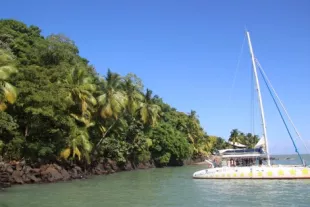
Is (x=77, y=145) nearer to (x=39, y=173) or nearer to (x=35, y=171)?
(x=39, y=173)

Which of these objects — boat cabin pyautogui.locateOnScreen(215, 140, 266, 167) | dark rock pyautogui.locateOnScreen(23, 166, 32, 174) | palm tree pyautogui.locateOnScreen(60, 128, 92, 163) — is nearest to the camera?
dark rock pyautogui.locateOnScreen(23, 166, 32, 174)

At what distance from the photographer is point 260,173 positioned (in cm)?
3152

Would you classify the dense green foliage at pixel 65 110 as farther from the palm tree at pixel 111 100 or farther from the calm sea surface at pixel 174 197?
the calm sea surface at pixel 174 197

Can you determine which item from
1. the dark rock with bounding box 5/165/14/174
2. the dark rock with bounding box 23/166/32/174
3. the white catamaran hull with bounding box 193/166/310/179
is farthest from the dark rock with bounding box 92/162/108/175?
the white catamaran hull with bounding box 193/166/310/179

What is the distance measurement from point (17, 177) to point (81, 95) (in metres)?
11.2

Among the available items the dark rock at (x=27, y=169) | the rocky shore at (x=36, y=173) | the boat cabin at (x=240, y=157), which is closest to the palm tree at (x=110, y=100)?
the rocky shore at (x=36, y=173)

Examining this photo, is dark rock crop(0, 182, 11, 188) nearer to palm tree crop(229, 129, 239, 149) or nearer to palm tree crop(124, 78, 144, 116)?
palm tree crop(124, 78, 144, 116)

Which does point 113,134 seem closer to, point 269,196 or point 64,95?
point 64,95

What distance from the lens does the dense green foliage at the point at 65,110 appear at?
32.4m

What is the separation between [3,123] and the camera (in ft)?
90.2

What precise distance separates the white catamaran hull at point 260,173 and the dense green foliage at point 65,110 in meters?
14.4

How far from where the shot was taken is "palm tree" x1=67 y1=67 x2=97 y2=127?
1483 inches

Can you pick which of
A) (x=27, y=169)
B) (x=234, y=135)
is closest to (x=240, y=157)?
(x=27, y=169)

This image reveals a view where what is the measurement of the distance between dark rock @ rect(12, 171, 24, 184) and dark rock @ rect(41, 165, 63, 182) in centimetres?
236
